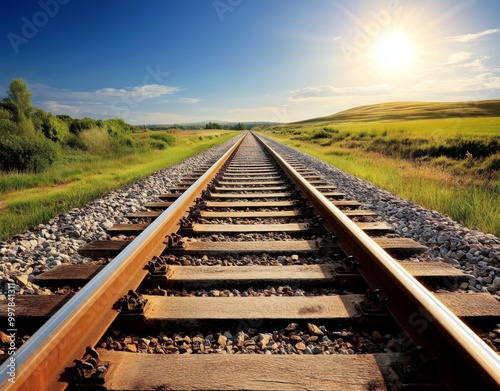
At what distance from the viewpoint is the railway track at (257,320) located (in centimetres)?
138

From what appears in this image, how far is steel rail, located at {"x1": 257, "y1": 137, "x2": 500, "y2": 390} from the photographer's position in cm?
124

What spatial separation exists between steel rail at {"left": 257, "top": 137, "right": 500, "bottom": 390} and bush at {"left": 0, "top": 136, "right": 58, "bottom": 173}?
1208 centimetres

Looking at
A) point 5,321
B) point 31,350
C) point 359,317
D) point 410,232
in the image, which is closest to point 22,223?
point 5,321

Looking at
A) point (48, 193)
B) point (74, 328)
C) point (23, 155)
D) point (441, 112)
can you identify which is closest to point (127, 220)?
point (74, 328)

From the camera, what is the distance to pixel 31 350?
1.29 m

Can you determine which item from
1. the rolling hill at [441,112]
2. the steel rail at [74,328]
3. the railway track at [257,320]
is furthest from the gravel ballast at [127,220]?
the rolling hill at [441,112]

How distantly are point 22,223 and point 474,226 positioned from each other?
5393mm

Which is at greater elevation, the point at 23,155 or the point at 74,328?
the point at 23,155

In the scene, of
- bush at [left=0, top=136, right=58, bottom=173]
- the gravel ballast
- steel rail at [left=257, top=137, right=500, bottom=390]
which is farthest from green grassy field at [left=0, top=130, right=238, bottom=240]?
steel rail at [left=257, top=137, right=500, bottom=390]

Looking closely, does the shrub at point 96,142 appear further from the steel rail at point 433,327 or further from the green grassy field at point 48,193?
the steel rail at point 433,327

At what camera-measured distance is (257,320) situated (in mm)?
1874

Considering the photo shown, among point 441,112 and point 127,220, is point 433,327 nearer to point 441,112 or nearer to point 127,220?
point 127,220

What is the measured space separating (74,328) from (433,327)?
1.60 metres

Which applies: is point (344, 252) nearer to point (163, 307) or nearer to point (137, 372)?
point (163, 307)
